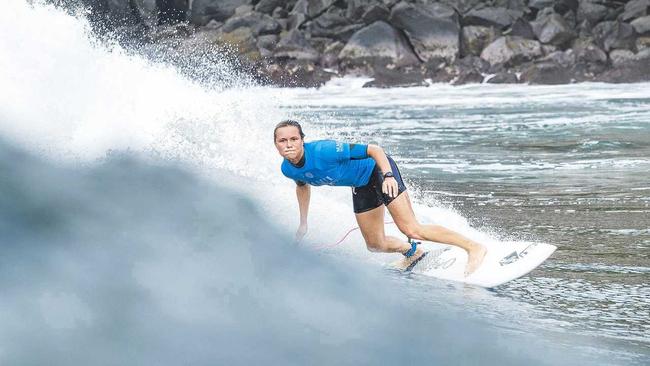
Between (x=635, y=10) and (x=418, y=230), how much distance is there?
32522mm

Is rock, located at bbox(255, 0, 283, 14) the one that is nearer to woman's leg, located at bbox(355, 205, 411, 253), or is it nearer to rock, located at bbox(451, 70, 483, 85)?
rock, located at bbox(451, 70, 483, 85)

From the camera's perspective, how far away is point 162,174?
331 inches

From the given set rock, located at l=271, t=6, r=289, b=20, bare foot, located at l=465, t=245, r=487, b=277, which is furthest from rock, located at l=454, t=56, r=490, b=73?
bare foot, located at l=465, t=245, r=487, b=277

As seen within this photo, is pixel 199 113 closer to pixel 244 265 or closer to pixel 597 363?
pixel 244 265

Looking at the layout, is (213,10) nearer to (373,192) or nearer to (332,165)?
(373,192)

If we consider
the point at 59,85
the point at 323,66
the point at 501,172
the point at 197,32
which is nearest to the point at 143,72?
the point at 59,85

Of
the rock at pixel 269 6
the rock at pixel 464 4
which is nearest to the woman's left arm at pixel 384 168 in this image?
the rock at pixel 464 4

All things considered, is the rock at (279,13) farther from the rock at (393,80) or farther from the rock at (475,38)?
the rock at (393,80)

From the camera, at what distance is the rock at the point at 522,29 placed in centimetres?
3600

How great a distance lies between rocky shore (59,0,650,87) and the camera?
33250 mm

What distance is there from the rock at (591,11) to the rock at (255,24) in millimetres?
11817

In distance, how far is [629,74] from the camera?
30844mm

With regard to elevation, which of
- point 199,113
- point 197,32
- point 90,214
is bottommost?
point 90,214

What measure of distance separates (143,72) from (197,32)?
3138 cm
